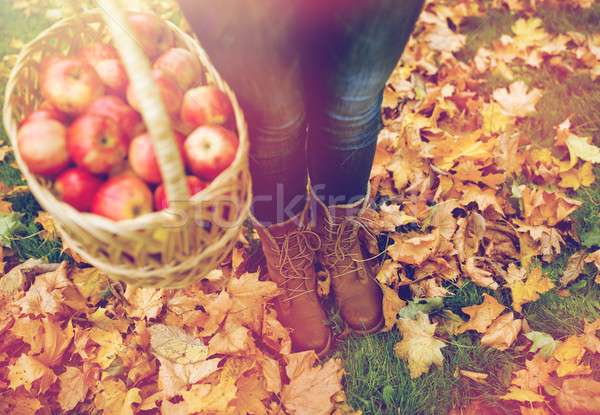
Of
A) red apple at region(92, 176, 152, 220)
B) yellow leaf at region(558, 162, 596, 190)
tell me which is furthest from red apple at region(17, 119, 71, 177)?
yellow leaf at region(558, 162, 596, 190)

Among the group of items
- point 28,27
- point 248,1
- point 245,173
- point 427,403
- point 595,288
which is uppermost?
point 248,1

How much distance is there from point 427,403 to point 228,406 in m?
0.59

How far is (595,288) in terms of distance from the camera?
4.34 ft

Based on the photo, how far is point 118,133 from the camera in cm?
81


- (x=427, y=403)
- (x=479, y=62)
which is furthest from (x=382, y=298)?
(x=479, y=62)

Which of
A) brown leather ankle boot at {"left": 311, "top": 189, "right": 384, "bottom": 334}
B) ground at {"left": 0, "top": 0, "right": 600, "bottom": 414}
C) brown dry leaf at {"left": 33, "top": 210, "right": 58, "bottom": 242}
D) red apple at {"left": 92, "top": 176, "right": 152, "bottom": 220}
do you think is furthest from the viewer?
brown dry leaf at {"left": 33, "top": 210, "right": 58, "bottom": 242}

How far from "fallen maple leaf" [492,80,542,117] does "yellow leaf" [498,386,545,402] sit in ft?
3.99

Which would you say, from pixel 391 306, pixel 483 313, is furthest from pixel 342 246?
pixel 483 313

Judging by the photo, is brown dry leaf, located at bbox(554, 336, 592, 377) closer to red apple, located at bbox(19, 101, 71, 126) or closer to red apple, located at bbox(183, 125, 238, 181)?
red apple, located at bbox(183, 125, 238, 181)

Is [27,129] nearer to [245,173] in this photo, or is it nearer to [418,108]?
[245,173]

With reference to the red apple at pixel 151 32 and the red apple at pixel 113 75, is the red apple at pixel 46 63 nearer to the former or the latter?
the red apple at pixel 113 75

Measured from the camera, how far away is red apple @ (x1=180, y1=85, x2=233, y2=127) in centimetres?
81

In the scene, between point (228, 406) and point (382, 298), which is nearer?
point (228, 406)

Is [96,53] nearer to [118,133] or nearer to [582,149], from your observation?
[118,133]
